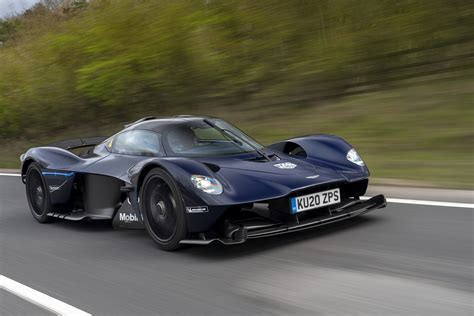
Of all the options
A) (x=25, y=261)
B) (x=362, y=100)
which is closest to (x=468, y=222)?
(x=25, y=261)

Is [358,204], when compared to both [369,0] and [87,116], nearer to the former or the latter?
[369,0]

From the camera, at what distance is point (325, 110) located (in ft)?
35.4

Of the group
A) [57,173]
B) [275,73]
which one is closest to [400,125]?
[275,73]

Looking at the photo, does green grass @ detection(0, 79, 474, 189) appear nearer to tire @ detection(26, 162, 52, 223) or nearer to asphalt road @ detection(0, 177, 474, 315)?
asphalt road @ detection(0, 177, 474, 315)

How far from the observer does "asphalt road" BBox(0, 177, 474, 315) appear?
3.27 metres

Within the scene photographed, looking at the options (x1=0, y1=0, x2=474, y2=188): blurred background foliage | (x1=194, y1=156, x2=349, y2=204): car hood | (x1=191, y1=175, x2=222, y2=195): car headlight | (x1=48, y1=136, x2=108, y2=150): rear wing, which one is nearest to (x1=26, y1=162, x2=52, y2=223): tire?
(x1=48, y1=136, x2=108, y2=150): rear wing

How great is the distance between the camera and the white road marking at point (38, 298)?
11.6 feet

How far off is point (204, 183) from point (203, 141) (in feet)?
2.99

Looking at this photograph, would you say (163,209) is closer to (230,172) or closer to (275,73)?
(230,172)

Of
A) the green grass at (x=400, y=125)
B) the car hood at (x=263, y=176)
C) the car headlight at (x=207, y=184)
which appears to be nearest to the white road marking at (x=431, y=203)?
the green grass at (x=400, y=125)

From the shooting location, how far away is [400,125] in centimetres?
888

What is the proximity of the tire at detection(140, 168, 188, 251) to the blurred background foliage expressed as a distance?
10.5 ft

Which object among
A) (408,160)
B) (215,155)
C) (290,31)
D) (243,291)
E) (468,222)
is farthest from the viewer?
(290,31)

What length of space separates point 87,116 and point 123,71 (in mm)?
2728
